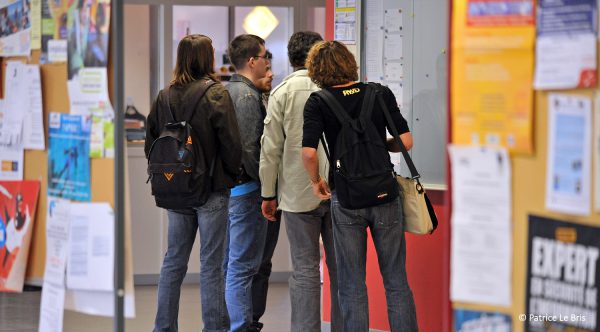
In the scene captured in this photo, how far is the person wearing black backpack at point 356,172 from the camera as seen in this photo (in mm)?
4363

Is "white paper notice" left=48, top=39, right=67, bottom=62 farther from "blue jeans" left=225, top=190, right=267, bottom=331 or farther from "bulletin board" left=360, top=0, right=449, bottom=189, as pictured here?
"bulletin board" left=360, top=0, right=449, bottom=189

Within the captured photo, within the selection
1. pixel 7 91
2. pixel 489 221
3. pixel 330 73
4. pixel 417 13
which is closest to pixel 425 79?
pixel 417 13

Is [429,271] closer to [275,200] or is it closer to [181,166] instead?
[275,200]

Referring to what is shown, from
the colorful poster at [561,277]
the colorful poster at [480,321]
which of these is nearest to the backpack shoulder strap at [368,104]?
the colorful poster at [480,321]

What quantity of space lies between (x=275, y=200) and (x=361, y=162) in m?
0.89

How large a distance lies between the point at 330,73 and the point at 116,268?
156 centimetres

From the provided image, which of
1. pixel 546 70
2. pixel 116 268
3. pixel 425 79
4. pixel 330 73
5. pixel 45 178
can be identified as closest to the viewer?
pixel 546 70

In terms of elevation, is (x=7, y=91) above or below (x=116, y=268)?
above

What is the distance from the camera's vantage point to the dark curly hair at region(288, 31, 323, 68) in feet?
17.1

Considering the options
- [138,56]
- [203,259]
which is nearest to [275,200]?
[203,259]

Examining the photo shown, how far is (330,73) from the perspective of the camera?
450 cm

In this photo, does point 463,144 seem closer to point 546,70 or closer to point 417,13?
point 546,70

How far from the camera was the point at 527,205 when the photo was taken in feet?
8.79

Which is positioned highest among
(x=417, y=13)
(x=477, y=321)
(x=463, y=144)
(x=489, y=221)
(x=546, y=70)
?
(x=417, y=13)
